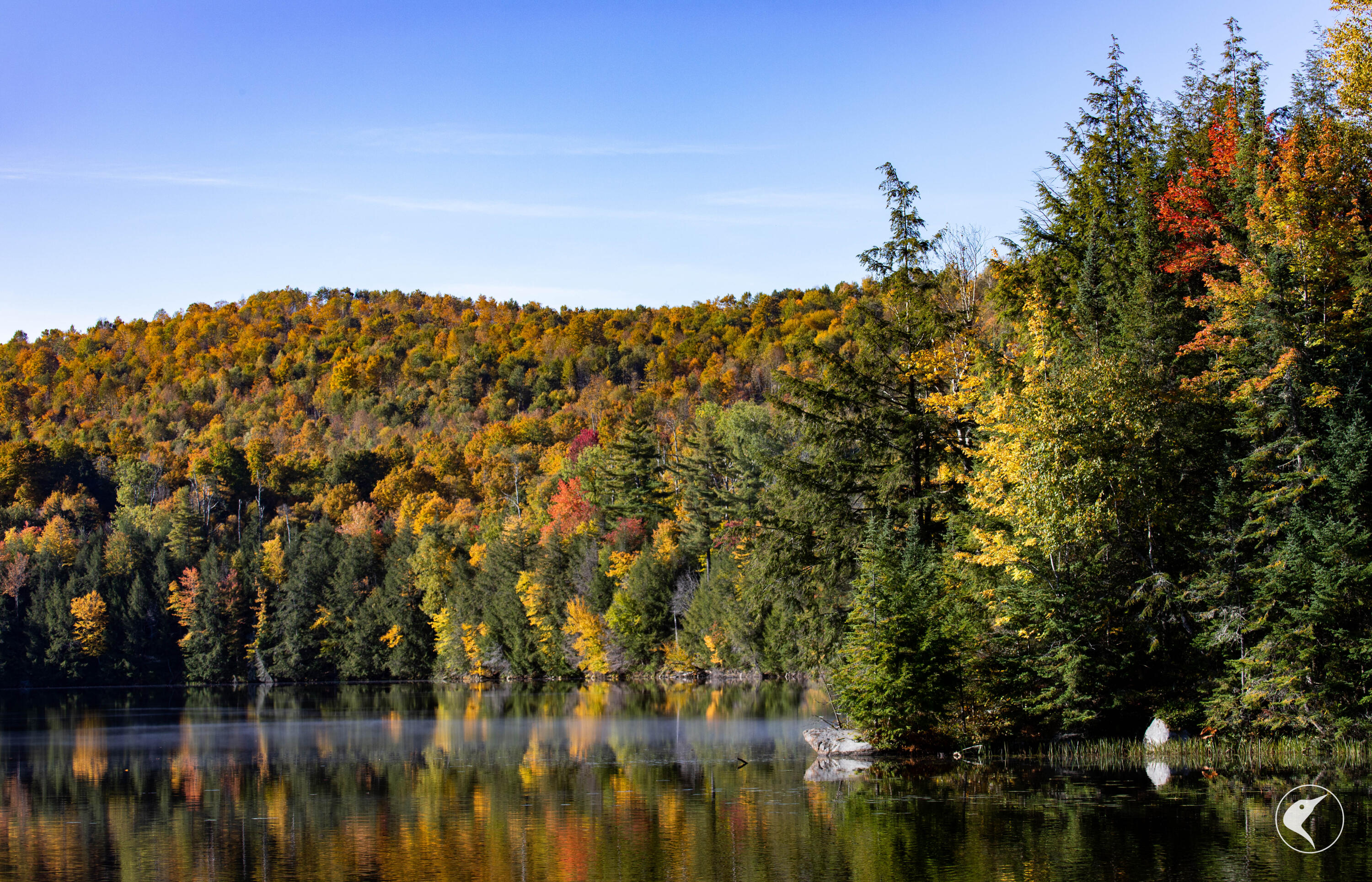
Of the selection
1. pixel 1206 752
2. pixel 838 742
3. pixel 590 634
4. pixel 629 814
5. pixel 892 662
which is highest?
pixel 892 662

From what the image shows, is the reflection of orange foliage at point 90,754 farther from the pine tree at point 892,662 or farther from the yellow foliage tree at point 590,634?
the yellow foliage tree at point 590,634

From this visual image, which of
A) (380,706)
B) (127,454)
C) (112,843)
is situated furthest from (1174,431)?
(127,454)

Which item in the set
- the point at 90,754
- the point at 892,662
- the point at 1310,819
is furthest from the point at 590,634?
the point at 1310,819

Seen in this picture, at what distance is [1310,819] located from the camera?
812 inches

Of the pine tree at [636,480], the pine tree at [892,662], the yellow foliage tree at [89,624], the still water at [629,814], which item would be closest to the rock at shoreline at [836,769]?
the still water at [629,814]

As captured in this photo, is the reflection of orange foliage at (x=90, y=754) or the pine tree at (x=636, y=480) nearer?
the reflection of orange foliage at (x=90, y=754)

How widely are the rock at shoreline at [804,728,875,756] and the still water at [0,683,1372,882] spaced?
0.67 m

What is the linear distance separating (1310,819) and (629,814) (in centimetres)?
1275

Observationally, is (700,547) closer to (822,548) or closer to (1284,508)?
(822,548)

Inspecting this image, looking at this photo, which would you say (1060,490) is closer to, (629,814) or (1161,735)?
(1161,735)

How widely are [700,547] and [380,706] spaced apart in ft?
73.5

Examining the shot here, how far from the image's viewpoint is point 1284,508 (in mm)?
28812

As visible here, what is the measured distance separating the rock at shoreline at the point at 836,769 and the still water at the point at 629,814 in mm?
160

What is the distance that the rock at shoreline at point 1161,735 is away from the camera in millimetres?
28156
